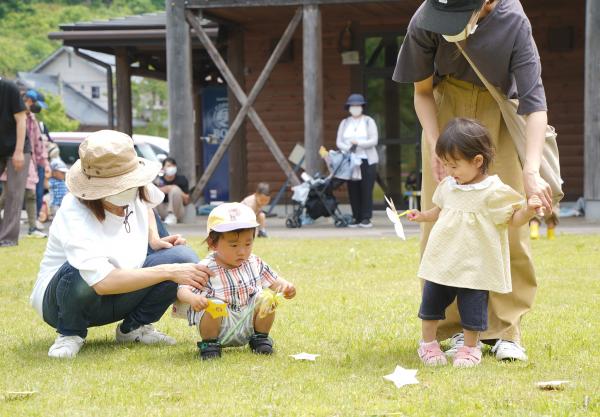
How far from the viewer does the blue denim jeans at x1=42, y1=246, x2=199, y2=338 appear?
519 cm

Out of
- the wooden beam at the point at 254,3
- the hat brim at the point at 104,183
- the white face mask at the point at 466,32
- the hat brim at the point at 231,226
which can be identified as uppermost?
the wooden beam at the point at 254,3

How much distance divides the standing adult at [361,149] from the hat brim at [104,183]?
9411 mm

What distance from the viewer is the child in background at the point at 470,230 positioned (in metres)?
4.73

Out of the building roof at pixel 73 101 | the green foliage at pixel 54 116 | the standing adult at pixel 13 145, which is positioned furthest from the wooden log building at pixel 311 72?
the building roof at pixel 73 101

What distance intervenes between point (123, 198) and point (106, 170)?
186mm

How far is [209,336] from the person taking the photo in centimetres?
508

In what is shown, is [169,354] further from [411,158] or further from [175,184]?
[411,158]

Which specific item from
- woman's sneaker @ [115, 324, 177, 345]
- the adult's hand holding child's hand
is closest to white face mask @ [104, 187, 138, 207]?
woman's sneaker @ [115, 324, 177, 345]

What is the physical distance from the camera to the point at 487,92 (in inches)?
202

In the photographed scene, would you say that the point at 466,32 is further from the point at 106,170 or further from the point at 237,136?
the point at 237,136

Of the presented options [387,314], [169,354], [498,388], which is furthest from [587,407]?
[387,314]

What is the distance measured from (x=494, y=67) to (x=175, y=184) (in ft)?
34.9

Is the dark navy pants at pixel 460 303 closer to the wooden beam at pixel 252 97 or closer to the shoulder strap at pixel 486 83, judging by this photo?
the shoulder strap at pixel 486 83

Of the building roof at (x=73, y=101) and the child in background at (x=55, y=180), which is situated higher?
the building roof at (x=73, y=101)
